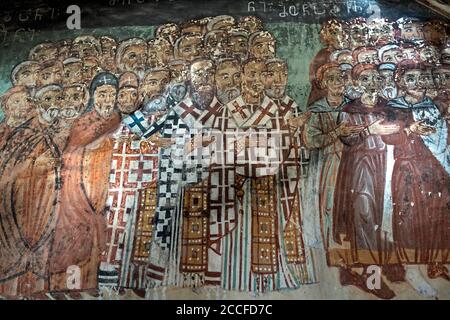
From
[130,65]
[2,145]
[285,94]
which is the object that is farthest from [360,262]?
[2,145]

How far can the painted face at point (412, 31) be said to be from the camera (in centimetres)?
888

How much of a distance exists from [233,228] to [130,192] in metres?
1.21

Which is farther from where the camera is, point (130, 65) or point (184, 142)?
point (130, 65)

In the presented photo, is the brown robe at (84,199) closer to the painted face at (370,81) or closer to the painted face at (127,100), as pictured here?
the painted face at (127,100)

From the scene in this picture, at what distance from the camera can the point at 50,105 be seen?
8.66m

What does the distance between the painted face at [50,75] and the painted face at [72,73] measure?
0.07 m

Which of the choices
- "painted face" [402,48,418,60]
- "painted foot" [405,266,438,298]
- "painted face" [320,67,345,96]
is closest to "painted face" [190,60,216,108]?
"painted face" [320,67,345,96]

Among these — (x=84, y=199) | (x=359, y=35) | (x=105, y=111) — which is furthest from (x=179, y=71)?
(x=359, y=35)

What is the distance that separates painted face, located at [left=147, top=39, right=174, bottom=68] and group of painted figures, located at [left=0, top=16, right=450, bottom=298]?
0.08ft

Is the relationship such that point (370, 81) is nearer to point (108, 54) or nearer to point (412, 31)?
point (412, 31)

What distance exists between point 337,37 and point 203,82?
176cm

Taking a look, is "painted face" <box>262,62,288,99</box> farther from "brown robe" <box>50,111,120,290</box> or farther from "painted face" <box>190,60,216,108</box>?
"brown robe" <box>50,111,120,290</box>

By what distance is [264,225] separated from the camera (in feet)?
25.0

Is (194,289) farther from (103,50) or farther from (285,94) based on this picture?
(103,50)
